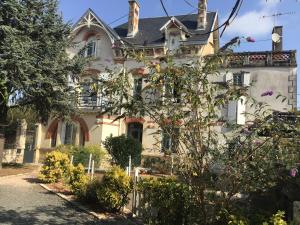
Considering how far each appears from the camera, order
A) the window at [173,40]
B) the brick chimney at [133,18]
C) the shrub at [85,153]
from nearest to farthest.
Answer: the shrub at [85,153], the window at [173,40], the brick chimney at [133,18]

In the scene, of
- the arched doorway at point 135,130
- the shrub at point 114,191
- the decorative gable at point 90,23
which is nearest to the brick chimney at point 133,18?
the decorative gable at point 90,23

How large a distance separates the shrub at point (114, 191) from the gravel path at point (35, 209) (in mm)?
630

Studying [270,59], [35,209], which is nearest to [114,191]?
[35,209]

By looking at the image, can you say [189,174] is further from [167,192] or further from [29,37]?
[29,37]

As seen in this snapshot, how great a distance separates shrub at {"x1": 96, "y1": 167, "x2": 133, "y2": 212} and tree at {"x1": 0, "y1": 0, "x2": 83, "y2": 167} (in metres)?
9.16

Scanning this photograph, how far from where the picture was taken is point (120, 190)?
10.7 metres

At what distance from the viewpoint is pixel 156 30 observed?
98.5 ft

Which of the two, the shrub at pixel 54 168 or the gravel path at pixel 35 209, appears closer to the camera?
the gravel path at pixel 35 209

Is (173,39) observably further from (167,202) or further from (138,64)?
(167,202)

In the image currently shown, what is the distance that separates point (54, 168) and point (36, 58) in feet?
20.6

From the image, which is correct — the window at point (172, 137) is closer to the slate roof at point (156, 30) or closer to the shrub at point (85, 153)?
the shrub at point (85, 153)

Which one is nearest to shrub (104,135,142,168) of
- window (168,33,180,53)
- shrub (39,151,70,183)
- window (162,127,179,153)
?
shrub (39,151,70,183)

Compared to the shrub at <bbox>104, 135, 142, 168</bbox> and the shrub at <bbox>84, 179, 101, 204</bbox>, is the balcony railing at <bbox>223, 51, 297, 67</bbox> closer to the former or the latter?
the shrub at <bbox>104, 135, 142, 168</bbox>

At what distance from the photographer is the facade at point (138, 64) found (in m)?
25.0
